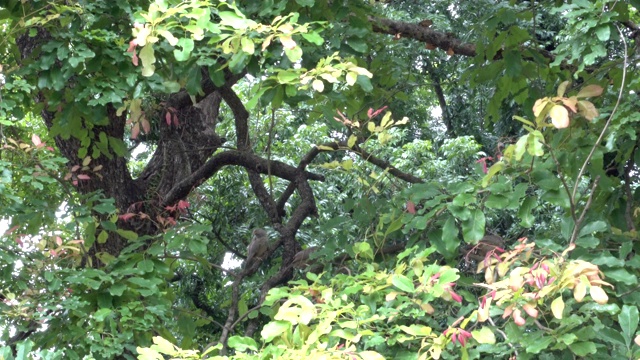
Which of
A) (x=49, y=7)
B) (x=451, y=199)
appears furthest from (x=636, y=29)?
(x=49, y=7)

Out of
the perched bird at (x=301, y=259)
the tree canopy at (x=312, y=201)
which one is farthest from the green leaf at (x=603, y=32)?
the perched bird at (x=301, y=259)

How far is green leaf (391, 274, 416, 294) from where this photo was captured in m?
2.18

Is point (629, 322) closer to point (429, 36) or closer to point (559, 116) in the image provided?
point (559, 116)

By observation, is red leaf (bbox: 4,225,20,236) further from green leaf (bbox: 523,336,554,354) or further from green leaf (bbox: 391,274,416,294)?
green leaf (bbox: 523,336,554,354)

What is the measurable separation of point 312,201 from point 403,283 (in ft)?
5.84

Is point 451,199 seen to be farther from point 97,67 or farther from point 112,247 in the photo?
point 112,247

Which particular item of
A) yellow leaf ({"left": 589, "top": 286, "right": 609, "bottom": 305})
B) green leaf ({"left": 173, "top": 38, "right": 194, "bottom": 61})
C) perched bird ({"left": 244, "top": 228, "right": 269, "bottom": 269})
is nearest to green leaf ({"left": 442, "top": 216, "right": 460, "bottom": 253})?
yellow leaf ({"left": 589, "top": 286, "right": 609, "bottom": 305})

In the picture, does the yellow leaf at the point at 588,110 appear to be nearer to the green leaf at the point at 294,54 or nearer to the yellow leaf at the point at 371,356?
the green leaf at the point at 294,54

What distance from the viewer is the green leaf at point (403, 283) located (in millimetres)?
2180

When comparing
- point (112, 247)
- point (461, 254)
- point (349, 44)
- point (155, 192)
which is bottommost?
point (461, 254)

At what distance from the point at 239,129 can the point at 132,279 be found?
4.44 ft

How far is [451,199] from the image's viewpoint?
2719 millimetres

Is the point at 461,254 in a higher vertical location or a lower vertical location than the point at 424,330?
higher

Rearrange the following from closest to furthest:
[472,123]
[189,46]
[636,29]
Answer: [189,46] < [636,29] < [472,123]
